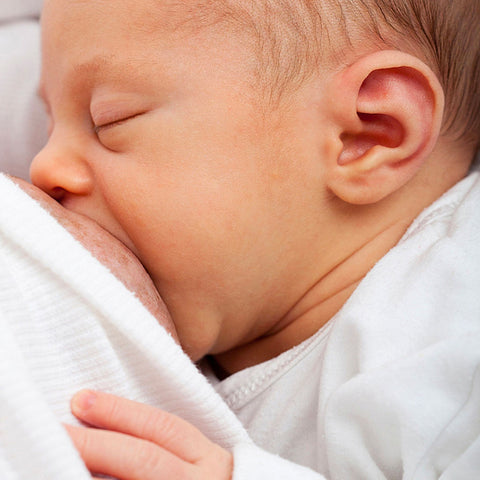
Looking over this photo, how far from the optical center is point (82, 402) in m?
0.72

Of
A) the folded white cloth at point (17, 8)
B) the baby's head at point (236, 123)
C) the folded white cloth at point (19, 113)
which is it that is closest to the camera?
the baby's head at point (236, 123)

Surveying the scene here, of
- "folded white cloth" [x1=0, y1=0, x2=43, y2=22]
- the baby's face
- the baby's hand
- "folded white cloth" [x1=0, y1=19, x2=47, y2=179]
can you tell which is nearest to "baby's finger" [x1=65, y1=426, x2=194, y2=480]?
the baby's hand

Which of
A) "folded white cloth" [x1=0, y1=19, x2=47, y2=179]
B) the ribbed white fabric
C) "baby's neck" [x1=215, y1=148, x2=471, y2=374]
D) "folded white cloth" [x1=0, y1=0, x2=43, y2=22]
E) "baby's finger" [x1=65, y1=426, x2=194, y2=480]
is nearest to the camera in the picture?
"baby's finger" [x1=65, y1=426, x2=194, y2=480]

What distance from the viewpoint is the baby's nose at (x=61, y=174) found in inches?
40.9

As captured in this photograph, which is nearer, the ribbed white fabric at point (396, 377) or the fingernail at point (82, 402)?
the fingernail at point (82, 402)

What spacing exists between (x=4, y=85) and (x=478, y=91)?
928 mm

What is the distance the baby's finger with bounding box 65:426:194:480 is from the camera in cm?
70

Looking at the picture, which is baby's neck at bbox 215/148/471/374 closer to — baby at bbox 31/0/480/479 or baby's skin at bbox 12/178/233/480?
baby at bbox 31/0/480/479

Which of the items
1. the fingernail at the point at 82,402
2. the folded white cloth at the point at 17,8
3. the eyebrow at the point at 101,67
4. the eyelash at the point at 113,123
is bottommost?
the fingernail at the point at 82,402

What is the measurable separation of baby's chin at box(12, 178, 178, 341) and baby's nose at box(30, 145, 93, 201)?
0.12ft

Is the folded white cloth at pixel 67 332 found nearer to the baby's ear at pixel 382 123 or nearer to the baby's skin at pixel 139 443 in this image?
the baby's skin at pixel 139 443

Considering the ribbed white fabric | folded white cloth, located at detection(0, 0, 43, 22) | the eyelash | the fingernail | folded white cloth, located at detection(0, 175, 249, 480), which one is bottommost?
the ribbed white fabric

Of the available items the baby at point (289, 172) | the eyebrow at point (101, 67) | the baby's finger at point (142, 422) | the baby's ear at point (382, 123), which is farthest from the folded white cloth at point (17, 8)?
the baby's finger at point (142, 422)

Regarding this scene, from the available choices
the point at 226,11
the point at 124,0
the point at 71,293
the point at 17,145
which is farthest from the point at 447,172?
the point at 17,145
